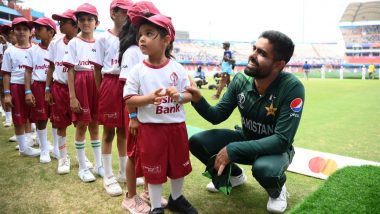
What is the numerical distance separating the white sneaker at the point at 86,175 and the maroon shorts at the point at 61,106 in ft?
2.28

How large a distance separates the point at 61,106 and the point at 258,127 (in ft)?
8.07

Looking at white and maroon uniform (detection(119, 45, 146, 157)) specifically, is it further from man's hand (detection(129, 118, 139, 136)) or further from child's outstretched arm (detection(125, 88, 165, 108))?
child's outstretched arm (detection(125, 88, 165, 108))

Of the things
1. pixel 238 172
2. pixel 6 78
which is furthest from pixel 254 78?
pixel 6 78

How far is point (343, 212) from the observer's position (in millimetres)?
2406

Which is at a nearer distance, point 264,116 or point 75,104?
point 264,116

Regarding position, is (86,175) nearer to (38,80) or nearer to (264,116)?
(38,80)

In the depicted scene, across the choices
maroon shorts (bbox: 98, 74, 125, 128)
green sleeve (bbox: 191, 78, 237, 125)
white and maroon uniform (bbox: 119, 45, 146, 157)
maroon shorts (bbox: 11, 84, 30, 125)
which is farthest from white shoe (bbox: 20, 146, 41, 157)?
green sleeve (bbox: 191, 78, 237, 125)

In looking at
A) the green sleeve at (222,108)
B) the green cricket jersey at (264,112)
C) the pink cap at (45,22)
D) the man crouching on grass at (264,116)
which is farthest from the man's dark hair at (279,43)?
the pink cap at (45,22)

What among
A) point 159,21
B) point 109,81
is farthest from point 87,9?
point 159,21

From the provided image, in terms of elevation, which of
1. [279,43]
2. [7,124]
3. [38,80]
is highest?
[279,43]

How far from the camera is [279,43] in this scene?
2963 mm

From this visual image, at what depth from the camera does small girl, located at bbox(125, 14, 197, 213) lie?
8.52 ft

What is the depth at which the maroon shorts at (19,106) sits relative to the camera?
484cm

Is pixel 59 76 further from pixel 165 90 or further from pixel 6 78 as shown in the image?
pixel 165 90
